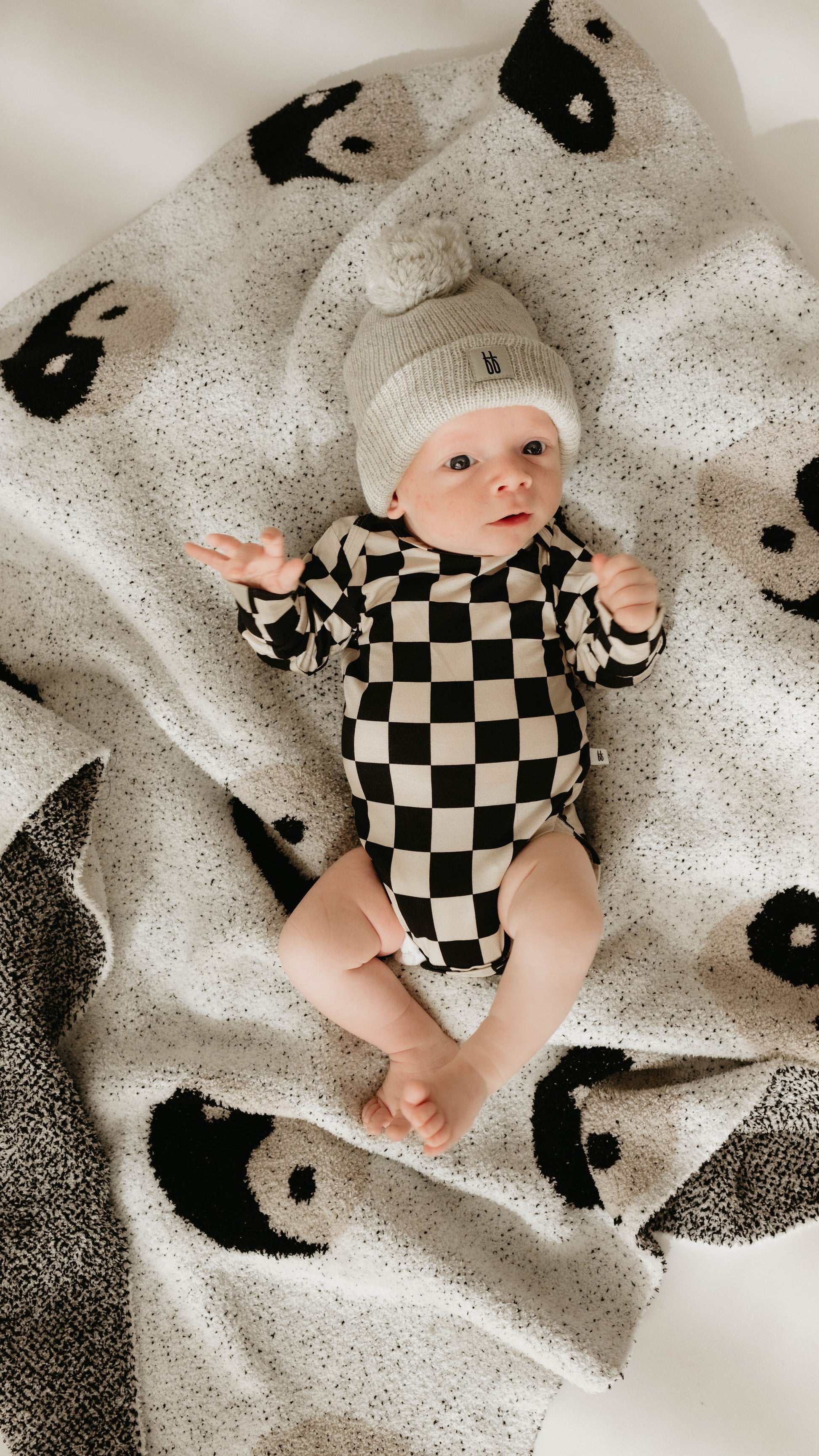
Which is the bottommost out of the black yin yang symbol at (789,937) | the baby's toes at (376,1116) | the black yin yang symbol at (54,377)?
the black yin yang symbol at (789,937)

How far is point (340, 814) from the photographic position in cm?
104

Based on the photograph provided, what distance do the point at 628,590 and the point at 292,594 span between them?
34 cm

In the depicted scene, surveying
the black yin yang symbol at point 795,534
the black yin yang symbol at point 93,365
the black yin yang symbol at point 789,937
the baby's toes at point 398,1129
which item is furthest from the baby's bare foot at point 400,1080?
the black yin yang symbol at point 93,365

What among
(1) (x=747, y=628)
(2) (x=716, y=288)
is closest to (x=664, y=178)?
(2) (x=716, y=288)

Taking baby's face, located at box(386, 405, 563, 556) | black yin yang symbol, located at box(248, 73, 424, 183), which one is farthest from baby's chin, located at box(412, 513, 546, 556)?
black yin yang symbol, located at box(248, 73, 424, 183)

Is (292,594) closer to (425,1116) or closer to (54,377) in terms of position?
(54,377)

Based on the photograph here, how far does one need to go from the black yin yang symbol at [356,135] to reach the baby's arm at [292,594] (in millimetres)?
444

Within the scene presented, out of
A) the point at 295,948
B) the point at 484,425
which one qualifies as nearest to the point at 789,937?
the point at 295,948

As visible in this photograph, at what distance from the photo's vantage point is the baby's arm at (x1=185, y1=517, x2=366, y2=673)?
0.83 m

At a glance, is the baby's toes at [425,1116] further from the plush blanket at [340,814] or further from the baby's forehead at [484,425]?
the baby's forehead at [484,425]

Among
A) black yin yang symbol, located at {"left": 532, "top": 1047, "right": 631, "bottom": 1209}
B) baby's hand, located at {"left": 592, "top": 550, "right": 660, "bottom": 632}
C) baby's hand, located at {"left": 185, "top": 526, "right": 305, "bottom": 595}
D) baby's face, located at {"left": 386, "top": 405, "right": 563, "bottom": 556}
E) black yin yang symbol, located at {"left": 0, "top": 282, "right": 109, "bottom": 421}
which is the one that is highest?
black yin yang symbol, located at {"left": 0, "top": 282, "right": 109, "bottom": 421}

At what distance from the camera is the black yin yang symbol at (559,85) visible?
3.12ft

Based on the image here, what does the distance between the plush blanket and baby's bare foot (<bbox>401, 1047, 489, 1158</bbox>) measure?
165 millimetres

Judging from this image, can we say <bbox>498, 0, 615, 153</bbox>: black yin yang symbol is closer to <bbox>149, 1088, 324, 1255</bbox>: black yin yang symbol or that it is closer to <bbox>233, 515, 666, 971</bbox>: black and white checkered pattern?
<bbox>233, 515, 666, 971</bbox>: black and white checkered pattern
